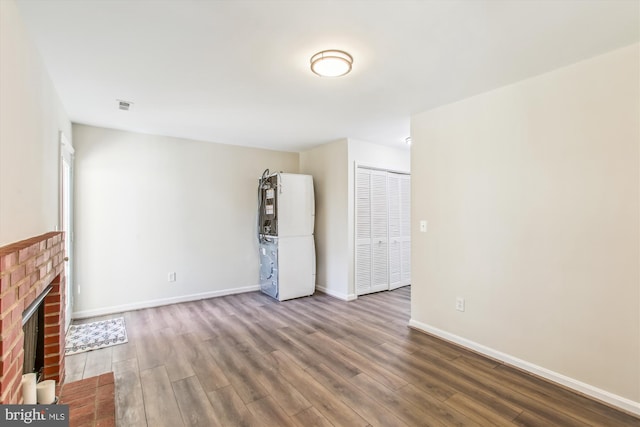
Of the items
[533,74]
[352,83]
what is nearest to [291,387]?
[352,83]

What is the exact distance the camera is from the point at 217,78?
2479 mm

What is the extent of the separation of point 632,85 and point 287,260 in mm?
3904

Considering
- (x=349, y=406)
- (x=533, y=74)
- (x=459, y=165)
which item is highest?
(x=533, y=74)

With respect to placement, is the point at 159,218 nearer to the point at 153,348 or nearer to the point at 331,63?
the point at 153,348

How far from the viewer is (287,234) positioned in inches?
178

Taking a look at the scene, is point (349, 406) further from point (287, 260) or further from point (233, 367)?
point (287, 260)

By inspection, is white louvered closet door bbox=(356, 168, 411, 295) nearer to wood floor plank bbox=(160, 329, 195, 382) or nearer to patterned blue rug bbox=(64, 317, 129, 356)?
wood floor plank bbox=(160, 329, 195, 382)

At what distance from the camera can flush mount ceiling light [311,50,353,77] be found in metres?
2.07

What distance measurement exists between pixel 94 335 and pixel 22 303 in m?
2.28

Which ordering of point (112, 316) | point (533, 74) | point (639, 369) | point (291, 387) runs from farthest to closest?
point (112, 316) → point (533, 74) → point (291, 387) → point (639, 369)

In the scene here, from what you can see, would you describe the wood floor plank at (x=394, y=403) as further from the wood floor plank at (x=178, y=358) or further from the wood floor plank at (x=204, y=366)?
the wood floor plank at (x=178, y=358)

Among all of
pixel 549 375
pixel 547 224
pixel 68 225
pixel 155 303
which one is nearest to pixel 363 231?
pixel 547 224

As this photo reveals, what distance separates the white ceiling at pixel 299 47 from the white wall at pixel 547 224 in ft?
0.93

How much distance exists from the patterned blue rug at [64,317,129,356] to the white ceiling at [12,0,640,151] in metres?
2.37
